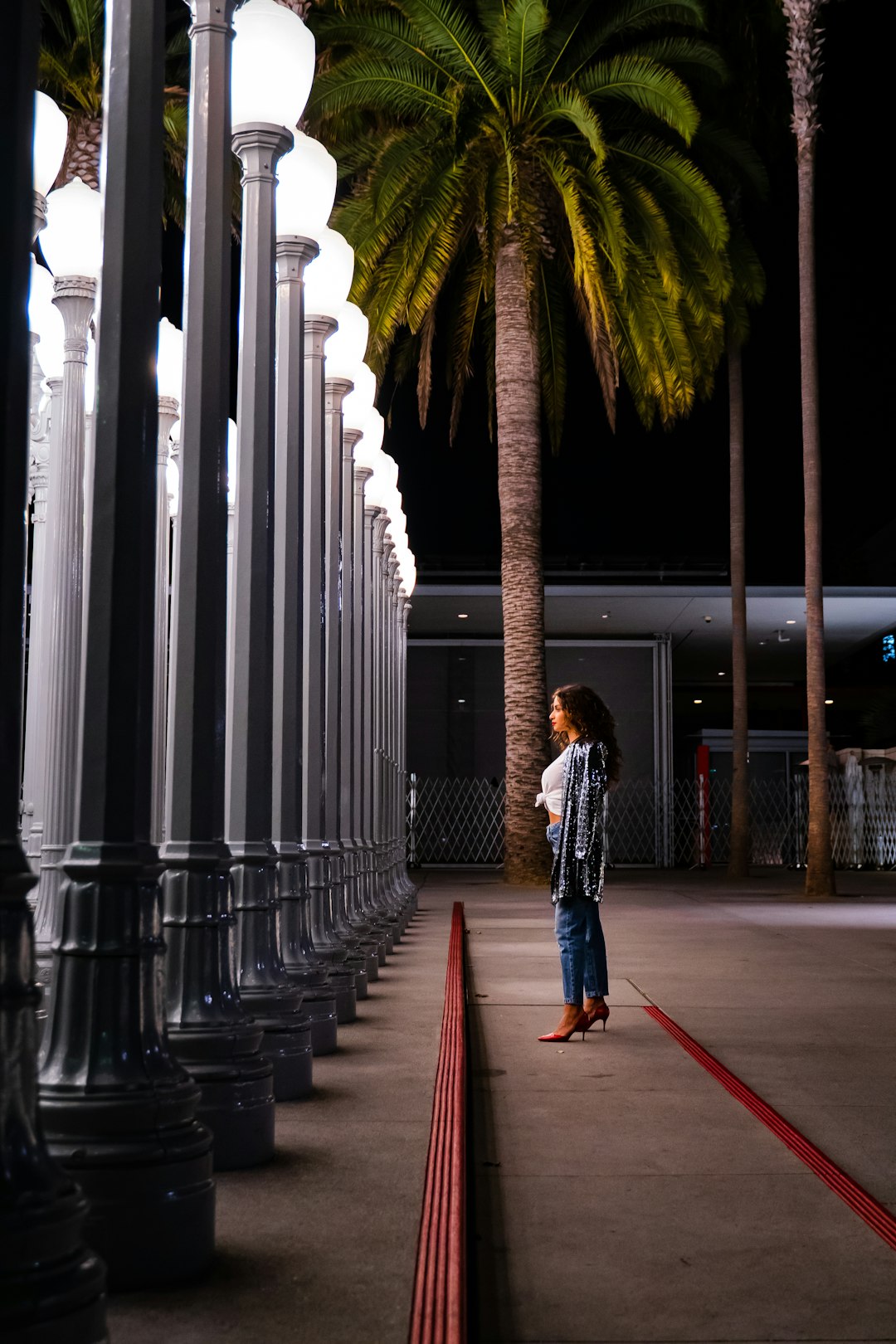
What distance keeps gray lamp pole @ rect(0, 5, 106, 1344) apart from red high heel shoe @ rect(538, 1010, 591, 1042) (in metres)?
5.09

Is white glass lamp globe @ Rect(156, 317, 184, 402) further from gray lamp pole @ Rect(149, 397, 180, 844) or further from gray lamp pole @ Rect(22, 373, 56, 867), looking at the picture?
gray lamp pole @ Rect(22, 373, 56, 867)

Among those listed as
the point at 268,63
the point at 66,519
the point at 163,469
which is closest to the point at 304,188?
the point at 268,63

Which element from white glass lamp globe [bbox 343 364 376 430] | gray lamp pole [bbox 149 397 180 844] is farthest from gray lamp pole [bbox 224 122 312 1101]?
white glass lamp globe [bbox 343 364 376 430]

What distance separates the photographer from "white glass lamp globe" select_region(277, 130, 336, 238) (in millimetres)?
6496

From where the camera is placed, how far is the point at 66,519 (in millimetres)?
8523

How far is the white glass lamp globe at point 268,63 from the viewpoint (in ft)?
18.0

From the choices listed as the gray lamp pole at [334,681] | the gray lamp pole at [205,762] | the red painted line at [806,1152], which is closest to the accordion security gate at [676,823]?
the gray lamp pole at [334,681]

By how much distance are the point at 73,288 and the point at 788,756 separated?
104ft

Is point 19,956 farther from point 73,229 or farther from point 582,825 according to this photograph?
point 73,229

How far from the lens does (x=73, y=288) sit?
317 inches

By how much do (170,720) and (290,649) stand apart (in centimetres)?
166

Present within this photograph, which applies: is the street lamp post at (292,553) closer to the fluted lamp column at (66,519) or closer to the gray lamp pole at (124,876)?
the fluted lamp column at (66,519)

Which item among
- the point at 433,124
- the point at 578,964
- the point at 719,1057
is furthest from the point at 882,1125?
the point at 433,124

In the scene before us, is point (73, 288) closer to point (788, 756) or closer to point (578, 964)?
point (578, 964)
